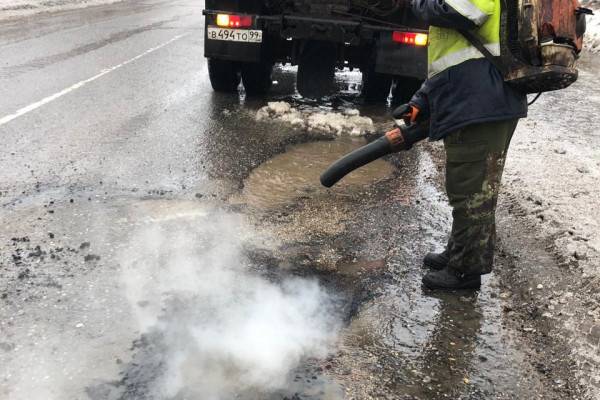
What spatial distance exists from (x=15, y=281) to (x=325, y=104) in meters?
4.84

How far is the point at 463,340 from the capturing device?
8.68ft

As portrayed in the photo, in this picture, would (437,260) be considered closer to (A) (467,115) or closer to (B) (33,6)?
(A) (467,115)

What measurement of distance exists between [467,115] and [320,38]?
12.7ft

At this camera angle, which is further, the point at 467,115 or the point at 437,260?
the point at 437,260

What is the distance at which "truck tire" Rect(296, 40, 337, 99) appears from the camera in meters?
6.64

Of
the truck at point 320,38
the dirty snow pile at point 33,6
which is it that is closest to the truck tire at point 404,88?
the truck at point 320,38

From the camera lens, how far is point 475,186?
9.34ft

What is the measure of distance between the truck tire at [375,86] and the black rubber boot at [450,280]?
4355 millimetres

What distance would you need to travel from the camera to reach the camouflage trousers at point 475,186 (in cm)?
277

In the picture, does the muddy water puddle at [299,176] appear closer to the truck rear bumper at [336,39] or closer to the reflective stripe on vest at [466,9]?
the truck rear bumper at [336,39]

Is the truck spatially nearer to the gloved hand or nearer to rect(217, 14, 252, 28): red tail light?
rect(217, 14, 252, 28): red tail light

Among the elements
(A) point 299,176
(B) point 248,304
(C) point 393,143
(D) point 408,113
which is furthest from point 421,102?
(A) point 299,176

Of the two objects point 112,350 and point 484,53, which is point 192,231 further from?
point 484,53

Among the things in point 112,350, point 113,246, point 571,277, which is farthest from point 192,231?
point 571,277
